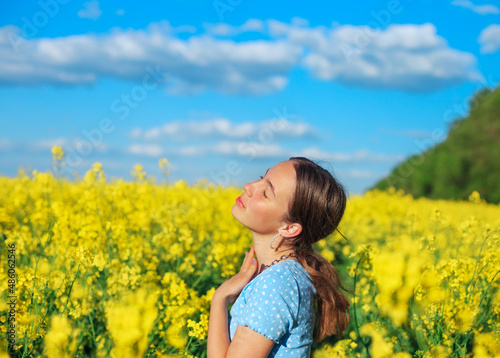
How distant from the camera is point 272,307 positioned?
6.04 ft

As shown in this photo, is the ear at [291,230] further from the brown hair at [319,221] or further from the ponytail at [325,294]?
the ponytail at [325,294]

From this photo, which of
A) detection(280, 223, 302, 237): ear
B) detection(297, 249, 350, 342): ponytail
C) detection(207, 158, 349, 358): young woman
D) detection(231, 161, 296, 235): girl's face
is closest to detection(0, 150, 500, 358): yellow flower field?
detection(297, 249, 350, 342): ponytail

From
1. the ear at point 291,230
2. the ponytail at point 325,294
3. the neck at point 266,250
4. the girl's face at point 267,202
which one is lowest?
the ponytail at point 325,294

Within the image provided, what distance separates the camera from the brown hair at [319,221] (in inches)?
84.6

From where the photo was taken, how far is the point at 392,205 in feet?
36.9

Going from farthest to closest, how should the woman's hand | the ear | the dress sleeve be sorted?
the ear, the woman's hand, the dress sleeve

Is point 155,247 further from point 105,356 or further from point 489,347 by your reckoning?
point 489,347

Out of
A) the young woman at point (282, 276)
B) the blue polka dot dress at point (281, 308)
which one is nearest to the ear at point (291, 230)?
the young woman at point (282, 276)

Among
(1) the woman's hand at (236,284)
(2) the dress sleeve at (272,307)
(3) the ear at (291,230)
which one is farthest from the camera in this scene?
(3) the ear at (291,230)

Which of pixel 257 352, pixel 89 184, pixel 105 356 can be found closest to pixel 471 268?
pixel 257 352

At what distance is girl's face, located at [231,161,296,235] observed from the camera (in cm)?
212

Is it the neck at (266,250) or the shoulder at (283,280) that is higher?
the neck at (266,250)

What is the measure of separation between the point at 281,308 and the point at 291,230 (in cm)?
41

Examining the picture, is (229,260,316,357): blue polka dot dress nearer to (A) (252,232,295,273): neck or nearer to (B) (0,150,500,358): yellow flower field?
(A) (252,232,295,273): neck
